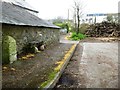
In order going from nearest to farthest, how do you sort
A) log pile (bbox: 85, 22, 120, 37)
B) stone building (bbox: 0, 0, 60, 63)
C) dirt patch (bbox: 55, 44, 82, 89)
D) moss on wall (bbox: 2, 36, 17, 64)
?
dirt patch (bbox: 55, 44, 82, 89) → moss on wall (bbox: 2, 36, 17, 64) → stone building (bbox: 0, 0, 60, 63) → log pile (bbox: 85, 22, 120, 37)

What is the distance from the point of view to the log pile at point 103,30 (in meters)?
33.2

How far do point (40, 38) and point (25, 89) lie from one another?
10255 mm

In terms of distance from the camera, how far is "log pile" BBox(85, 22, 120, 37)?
1309 inches

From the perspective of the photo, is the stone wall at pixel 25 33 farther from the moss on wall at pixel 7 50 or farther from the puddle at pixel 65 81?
the puddle at pixel 65 81

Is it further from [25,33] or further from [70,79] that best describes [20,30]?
[70,79]

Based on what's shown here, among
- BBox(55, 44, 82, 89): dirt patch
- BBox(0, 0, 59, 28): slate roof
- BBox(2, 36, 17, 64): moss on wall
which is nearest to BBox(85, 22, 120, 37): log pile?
BBox(0, 0, 59, 28): slate roof

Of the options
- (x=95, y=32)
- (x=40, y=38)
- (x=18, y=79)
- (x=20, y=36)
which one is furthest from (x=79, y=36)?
(x=18, y=79)

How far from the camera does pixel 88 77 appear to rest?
26.7ft

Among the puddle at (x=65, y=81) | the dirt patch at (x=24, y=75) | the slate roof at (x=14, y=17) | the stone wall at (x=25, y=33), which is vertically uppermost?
the slate roof at (x=14, y=17)

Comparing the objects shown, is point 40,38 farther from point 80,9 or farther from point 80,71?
point 80,9

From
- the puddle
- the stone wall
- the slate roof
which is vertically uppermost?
the slate roof

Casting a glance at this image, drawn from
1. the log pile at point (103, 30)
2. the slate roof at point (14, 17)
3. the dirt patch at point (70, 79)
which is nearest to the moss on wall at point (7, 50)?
the slate roof at point (14, 17)

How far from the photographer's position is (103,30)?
3397 cm

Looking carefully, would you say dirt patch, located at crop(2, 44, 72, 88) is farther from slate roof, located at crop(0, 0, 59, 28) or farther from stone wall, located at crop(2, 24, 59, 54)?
slate roof, located at crop(0, 0, 59, 28)
